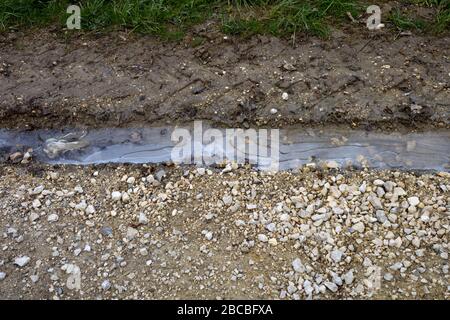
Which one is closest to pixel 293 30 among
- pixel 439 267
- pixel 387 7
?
pixel 387 7

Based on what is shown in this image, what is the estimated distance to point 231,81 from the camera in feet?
15.3

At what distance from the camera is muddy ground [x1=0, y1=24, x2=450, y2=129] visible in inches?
176

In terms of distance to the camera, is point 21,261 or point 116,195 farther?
point 116,195

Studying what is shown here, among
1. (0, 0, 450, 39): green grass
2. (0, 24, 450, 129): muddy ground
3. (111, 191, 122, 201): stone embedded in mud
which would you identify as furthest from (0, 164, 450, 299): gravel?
(0, 0, 450, 39): green grass

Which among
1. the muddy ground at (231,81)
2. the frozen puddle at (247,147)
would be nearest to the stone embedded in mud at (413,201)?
the frozen puddle at (247,147)

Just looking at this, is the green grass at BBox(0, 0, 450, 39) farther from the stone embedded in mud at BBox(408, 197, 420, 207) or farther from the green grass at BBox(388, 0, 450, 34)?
the stone embedded in mud at BBox(408, 197, 420, 207)

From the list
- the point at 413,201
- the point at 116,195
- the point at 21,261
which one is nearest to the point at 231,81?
the point at 116,195

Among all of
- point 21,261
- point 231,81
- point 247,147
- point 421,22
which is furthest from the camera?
point 421,22

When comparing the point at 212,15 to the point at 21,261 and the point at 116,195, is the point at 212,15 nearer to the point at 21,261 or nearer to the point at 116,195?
the point at 116,195

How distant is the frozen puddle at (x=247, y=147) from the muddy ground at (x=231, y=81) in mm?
121

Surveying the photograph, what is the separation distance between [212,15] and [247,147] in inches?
65.4

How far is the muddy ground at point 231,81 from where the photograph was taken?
176 inches

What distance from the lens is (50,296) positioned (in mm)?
3361

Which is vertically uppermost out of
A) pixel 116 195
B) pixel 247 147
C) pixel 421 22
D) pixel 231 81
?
pixel 421 22
